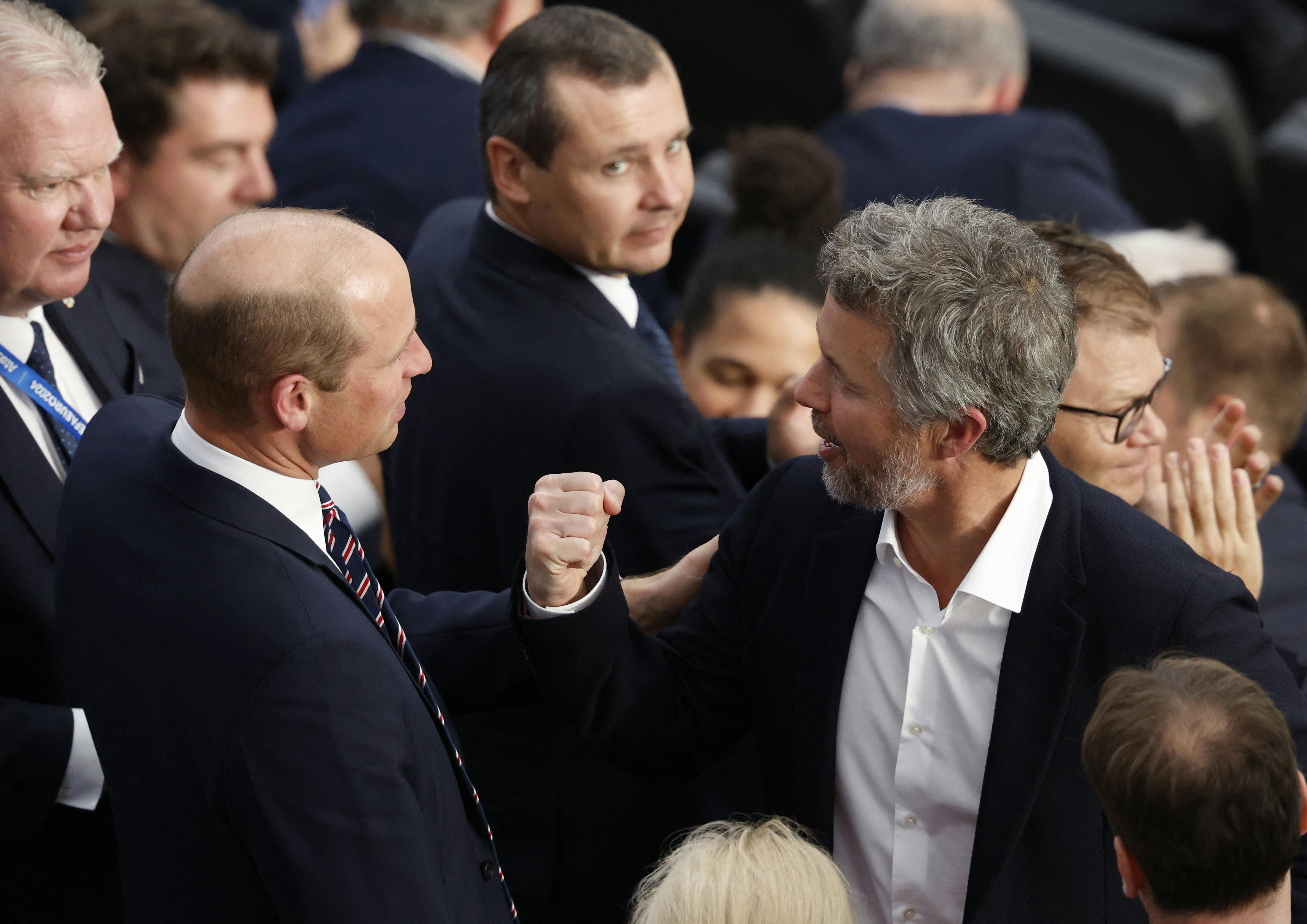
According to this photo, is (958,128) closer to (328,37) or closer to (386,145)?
(386,145)

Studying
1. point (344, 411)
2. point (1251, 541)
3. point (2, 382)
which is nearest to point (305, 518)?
point (344, 411)

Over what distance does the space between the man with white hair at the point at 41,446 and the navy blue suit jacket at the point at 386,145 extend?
136 cm

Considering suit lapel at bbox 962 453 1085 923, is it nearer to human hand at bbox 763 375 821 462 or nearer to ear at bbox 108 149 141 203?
human hand at bbox 763 375 821 462

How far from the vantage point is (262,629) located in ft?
4.83

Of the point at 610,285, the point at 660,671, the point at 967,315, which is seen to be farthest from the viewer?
the point at 610,285

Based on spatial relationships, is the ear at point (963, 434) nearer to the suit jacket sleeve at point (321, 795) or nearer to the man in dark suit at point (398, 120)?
the suit jacket sleeve at point (321, 795)

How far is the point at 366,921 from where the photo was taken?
1469 mm

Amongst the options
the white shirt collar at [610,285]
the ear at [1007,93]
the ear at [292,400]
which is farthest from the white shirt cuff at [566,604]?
the ear at [1007,93]

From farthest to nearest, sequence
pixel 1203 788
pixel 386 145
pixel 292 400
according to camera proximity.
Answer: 1. pixel 386 145
2. pixel 292 400
3. pixel 1203 788

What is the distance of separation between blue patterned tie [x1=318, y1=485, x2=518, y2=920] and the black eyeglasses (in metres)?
1.15

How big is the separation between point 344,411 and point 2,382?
0.89 metres

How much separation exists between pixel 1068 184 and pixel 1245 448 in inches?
84.0

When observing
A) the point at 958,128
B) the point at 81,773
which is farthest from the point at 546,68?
the point at 958,128

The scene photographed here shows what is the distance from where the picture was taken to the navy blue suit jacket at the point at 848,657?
1.70m
